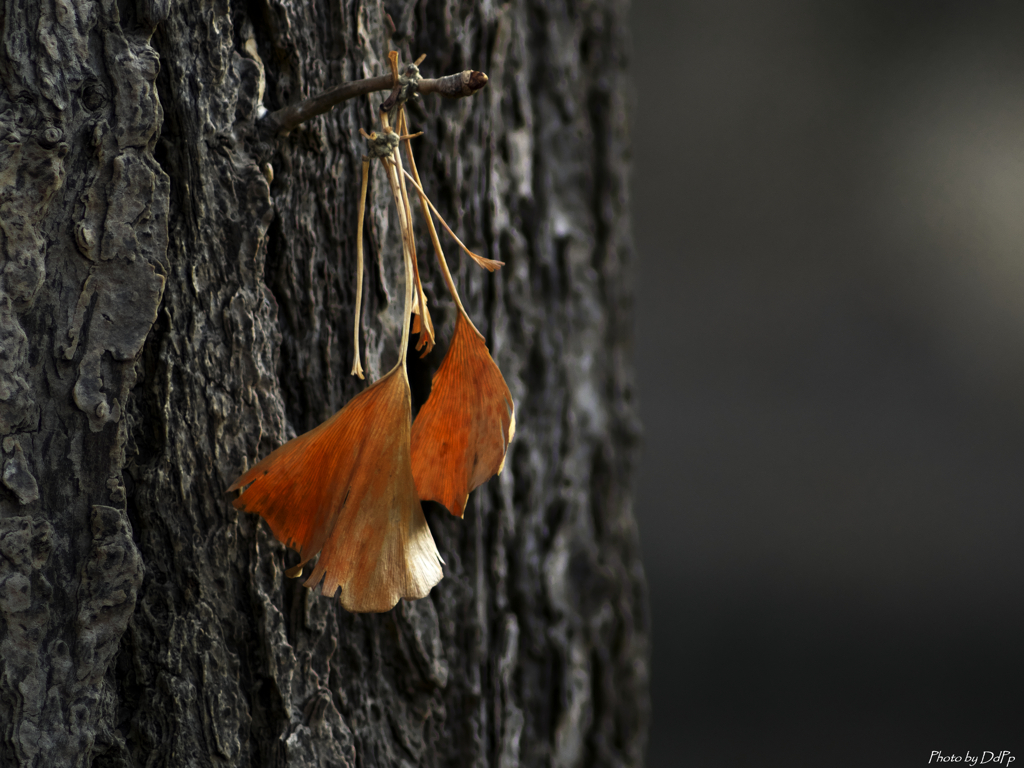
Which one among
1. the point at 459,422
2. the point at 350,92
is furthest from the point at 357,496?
the point at 350,92

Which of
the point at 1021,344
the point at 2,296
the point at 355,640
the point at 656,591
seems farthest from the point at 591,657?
the point at 1021,344

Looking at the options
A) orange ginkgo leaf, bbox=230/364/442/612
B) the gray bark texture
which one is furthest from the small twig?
orange ginkgo leaf, bbox=230/364/442/612

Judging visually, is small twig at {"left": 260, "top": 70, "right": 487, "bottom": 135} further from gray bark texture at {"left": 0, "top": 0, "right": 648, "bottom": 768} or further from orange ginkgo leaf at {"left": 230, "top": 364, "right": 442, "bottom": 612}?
orange ginkgo leaf at {"left": 230, "top": 364, "right": 442, "bottom": 612}

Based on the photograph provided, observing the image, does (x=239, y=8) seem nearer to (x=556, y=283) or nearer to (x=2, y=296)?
(x=2, y=296)

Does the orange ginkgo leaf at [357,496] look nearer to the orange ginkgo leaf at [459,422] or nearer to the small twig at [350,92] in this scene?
the orange ginkgo leaf at [459,422]

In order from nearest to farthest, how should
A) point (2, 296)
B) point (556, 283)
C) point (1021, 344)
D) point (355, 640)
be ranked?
point (2, 296), point (355, 640), point (556, 283), point (1021, 344)

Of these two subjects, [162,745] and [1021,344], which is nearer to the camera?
[162,745]
